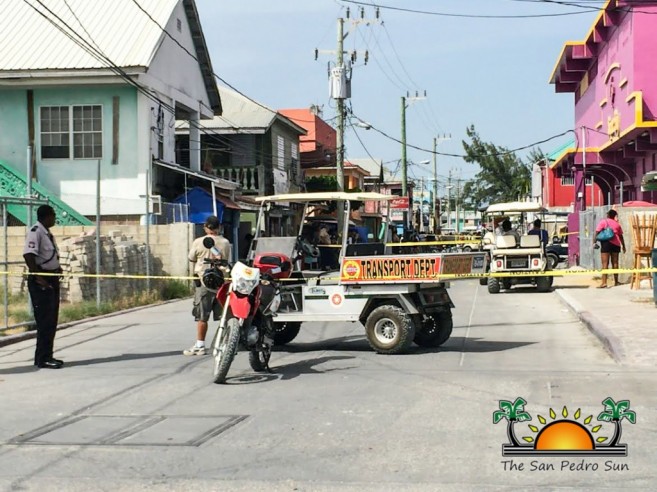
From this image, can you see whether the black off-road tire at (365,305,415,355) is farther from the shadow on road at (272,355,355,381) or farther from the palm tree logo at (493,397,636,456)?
the palm tree logo at (493,397,636,456)

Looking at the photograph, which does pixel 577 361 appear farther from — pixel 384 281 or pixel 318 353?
pixel 318 353

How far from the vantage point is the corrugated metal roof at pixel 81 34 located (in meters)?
27.8

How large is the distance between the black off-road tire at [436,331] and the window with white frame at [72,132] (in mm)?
18663

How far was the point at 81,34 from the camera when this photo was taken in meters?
28.8

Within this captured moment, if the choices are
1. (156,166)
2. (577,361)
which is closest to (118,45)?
(156,166)

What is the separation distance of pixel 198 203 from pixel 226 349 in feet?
70.8

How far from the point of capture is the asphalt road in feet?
19.8

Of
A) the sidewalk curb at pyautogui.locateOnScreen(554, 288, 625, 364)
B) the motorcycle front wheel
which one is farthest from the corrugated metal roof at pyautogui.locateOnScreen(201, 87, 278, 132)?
the motorcycle front wheel

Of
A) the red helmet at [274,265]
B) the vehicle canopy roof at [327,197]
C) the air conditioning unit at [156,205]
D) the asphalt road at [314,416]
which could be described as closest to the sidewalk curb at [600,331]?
the asphalt road at [314,416]

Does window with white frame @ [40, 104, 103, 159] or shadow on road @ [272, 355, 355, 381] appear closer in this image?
shadow on road @ [272, 355, 355, 381]

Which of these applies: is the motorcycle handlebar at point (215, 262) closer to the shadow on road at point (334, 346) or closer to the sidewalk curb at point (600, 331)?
the shadow on road at point (334, 346)

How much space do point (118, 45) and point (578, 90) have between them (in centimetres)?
2187

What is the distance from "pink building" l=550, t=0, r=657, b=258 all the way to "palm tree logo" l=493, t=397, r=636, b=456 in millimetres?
18235

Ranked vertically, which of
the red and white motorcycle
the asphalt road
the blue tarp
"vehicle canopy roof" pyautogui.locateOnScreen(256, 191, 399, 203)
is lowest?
the asphalt road
